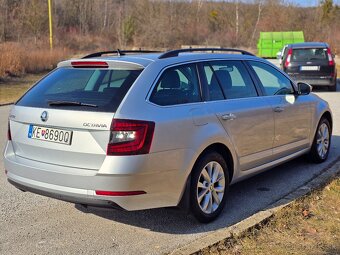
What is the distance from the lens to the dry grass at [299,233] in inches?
151

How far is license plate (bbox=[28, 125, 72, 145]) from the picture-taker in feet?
13.0

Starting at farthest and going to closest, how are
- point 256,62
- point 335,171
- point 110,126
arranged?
point 335,171, point 256,62, point 110,126

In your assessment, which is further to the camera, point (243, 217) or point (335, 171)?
point (335, 171)

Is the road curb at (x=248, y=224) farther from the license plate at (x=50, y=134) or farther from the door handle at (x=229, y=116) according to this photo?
the license plate at (x=50, y=134)

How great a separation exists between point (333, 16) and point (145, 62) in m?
57.6

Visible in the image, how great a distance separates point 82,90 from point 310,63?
524 inches

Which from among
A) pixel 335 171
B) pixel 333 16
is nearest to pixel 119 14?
pixel 333 16

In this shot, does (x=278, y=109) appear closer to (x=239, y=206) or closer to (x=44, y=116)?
(x=239, y=206)

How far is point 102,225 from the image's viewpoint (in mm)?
4512

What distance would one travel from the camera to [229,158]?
15.9 ft

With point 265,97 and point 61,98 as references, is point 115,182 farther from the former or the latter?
point 265,97

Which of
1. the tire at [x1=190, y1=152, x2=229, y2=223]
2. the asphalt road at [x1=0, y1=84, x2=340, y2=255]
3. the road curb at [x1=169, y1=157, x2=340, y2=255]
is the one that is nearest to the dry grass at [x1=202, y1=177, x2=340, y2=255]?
the road curb at [x1=169, y1=157, x2=340, y2=255]

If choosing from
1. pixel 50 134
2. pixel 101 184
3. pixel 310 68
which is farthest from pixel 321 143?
pixel 310 68

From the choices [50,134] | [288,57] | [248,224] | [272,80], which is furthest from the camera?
[288,57]
